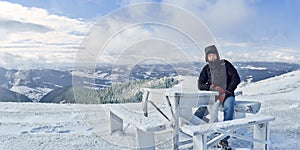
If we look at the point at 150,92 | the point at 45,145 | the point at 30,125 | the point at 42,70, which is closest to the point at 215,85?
the point at 150,92

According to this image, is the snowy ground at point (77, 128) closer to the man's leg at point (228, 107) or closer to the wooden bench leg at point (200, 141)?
the man's leg at point (228, 107)

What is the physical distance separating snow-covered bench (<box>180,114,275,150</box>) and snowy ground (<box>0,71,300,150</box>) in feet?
1.19

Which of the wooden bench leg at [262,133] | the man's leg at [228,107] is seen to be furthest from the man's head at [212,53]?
the wooden bench leg at [262,133]

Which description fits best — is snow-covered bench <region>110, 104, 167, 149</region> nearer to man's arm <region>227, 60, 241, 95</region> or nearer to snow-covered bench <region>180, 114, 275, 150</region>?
snow-covered bench <region>180, 114, 275, 150</region>

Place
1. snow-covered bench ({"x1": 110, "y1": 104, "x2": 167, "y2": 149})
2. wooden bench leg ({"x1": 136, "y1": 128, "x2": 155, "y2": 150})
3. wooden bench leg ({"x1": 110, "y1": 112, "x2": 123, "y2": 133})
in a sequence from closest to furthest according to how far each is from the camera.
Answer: snow-covered bench ({"x1": 110, "y1": 104, "x2": 167, "y2": 149}), wooden bench leg ({"x1": 136, "y1": 128, "x2": 155, "y2": 150}), wooden bench leg ({"x1": 110, "y1": 112, "x2": 123, "y2": 133})

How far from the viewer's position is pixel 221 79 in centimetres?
305

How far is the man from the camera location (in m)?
2.98

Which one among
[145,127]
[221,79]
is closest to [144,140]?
[145,127]

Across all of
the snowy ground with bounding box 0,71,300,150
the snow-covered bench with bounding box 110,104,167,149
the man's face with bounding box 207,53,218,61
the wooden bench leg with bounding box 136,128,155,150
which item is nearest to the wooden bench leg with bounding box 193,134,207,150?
the snow-covered bench with bounding box 110,104,167,149

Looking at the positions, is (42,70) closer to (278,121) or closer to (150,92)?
(150,92)

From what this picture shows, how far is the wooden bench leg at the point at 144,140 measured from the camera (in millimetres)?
2594

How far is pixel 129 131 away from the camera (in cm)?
374

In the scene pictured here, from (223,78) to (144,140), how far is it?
1.21m

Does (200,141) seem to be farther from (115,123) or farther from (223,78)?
(115,123)
